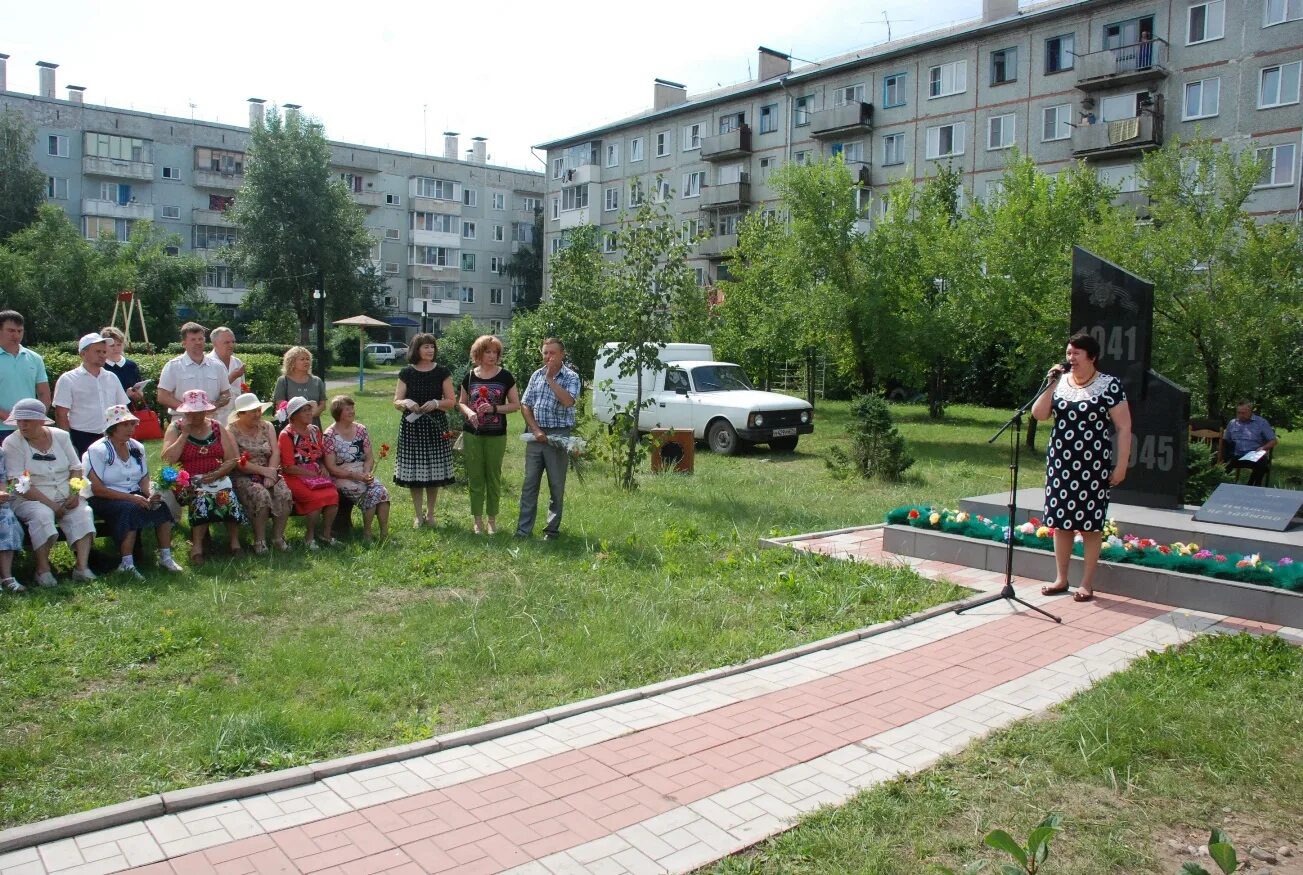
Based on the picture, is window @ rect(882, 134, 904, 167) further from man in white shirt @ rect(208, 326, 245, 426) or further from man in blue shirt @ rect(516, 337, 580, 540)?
man in white shirt @ rect(208, 326, 245, 426)

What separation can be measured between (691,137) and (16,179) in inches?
1280

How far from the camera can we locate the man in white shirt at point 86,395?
8.16 m

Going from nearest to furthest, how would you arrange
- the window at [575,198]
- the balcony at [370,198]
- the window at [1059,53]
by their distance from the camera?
the window at [1059,53] → the window at [575,198] → the balcony at [370,198]

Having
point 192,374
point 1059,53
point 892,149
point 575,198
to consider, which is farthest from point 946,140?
point 192,374

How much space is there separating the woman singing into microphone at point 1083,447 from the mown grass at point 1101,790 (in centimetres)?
204

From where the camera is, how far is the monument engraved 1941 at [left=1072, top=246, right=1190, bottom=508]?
9.48 meters

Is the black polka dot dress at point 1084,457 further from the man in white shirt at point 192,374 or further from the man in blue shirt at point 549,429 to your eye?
the man in white shirt at point 192,374

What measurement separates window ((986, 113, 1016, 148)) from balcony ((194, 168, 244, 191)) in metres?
42.7

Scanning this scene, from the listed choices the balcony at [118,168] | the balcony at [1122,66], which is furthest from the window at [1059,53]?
the balcony at [118,168]

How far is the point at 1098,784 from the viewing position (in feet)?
13.6

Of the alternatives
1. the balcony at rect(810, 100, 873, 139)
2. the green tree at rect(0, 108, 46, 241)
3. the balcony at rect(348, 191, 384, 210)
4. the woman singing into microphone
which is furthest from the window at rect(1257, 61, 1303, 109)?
the balcony at rect(348, 191, 384, 210)

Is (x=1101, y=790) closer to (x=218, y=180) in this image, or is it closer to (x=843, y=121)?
(x=843, y=121)

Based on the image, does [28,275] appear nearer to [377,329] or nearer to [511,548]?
[377,329]

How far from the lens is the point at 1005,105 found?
3669 cm
